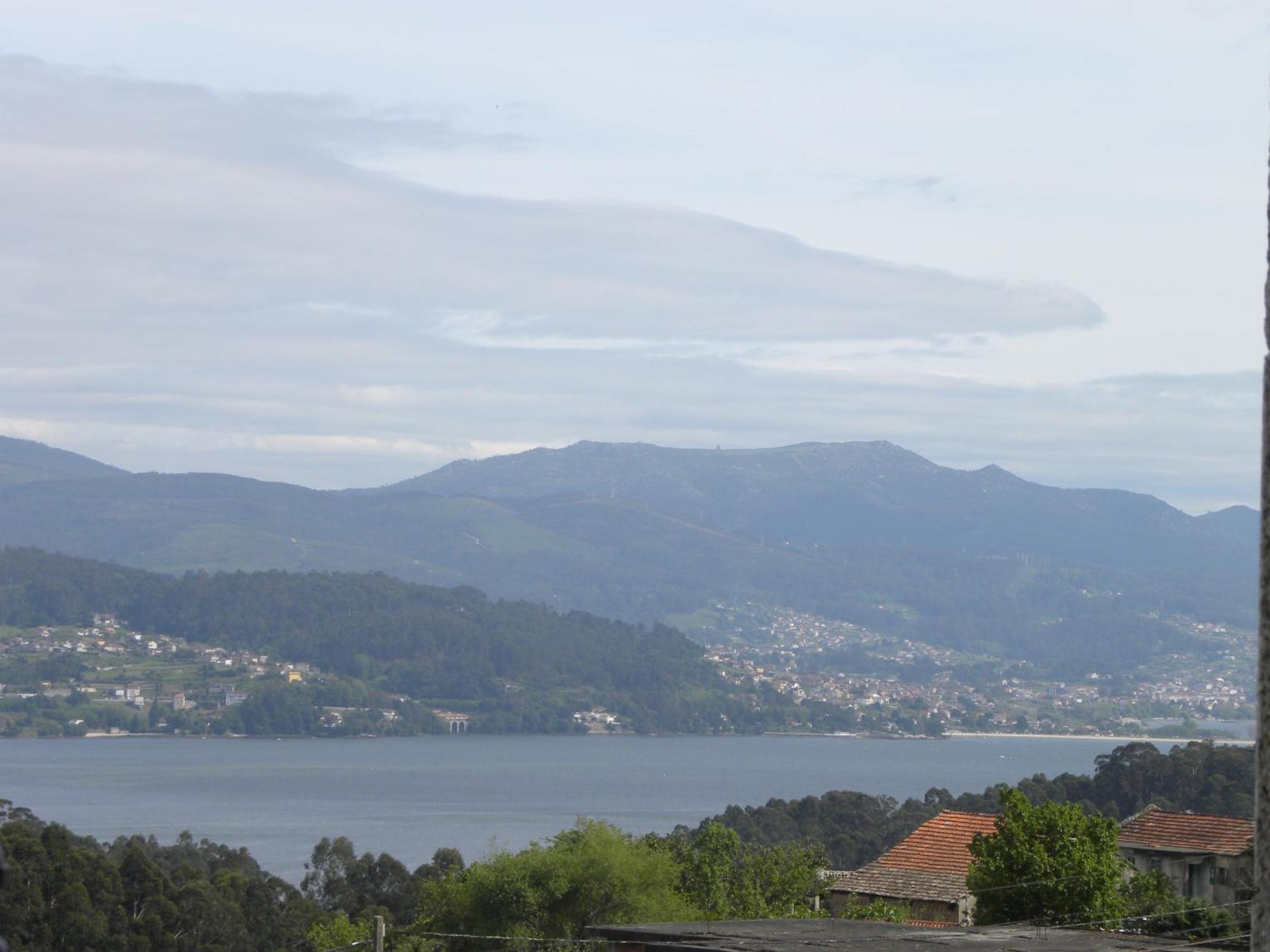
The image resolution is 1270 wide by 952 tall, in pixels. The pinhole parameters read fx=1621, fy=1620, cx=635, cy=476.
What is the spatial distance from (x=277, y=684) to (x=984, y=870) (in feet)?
587

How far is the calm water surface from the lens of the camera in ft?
307

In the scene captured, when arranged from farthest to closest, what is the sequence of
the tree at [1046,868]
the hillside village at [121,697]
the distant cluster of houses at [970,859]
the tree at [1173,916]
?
1. the hillside village at [121,697]
2. the distant cluster of houses at [970,859]
3. the tree at [1046,868]
4. the tree at [1173,916]

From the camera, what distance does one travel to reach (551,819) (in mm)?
98188

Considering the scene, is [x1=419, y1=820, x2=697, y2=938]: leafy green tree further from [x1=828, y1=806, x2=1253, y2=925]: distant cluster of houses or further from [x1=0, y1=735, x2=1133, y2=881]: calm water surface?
[x1=0, y1=735, x2=1133, y2=881]: calm water surface

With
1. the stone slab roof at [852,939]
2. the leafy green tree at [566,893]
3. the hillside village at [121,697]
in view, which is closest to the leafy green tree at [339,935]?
the leafy green tree at [566,893]

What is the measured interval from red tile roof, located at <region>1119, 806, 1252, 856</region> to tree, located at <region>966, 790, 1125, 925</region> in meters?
6.02

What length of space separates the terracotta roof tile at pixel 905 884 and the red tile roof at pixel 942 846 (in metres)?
0.22

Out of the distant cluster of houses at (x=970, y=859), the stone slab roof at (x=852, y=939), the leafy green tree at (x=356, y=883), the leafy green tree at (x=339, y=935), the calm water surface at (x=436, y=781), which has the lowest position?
the calm water surface at (x=436, y=781)

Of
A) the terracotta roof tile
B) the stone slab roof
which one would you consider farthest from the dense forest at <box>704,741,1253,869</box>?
the stone slab roof

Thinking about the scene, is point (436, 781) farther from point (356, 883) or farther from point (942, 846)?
point (942, 846)

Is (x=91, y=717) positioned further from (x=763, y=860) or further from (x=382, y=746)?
(x=763, y=860)

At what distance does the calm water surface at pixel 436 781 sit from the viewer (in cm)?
9356

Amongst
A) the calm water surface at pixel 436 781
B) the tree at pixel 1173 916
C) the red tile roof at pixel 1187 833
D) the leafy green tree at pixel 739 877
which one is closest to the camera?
the tree at pixel 1173 916

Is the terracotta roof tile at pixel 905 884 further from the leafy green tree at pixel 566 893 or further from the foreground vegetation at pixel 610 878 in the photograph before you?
the leafy green tree at pixel 566 893
